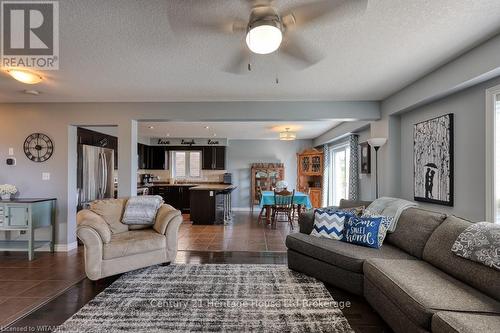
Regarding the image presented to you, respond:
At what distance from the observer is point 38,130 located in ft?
13.6

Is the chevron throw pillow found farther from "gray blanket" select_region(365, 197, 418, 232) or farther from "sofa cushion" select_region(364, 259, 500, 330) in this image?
"sofa cushion" select_region(364, 259, 500, 330)

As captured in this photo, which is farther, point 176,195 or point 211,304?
point 176,195

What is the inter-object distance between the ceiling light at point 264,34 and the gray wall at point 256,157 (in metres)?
6.92

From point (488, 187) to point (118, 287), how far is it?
376 centimetres

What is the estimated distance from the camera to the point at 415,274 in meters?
→ 2.09

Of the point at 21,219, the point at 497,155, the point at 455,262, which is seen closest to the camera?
the point at 455,262

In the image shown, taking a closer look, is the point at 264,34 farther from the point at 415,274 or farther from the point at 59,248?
the point at 59,248

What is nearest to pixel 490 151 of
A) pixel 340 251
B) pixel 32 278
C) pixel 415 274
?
pixel 415 274

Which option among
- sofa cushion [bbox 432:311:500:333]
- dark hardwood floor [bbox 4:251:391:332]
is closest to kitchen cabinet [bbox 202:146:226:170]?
dark hardwood floor [bbox 4:251:391:332]

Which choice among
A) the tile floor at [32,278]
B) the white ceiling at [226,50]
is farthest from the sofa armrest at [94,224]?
the white ceiling at [226,50]

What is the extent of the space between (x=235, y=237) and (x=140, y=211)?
6.49ft

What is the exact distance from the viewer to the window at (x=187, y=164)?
8562 mm

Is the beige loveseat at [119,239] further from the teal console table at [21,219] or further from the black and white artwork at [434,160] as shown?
the black and white artwork at [434,160]

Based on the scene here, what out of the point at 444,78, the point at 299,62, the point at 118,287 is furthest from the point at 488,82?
the point at 118,287
